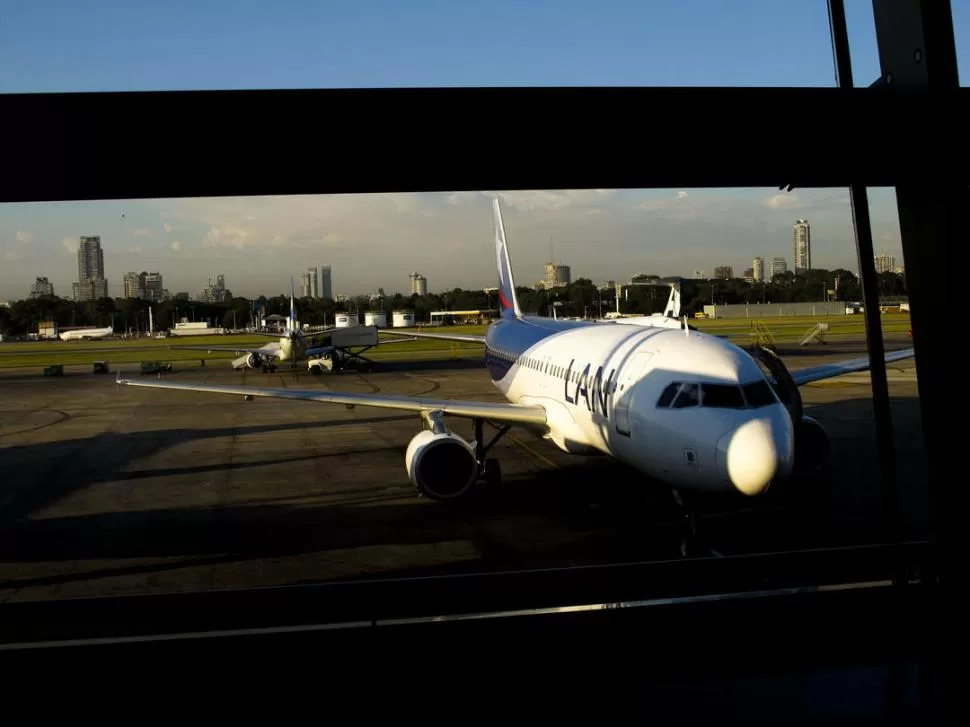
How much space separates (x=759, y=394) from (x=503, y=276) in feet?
57.9

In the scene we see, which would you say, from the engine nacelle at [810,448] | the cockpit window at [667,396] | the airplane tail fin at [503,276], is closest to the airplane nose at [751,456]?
the cockpit window at [667,396]

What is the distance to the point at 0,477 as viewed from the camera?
18594mm

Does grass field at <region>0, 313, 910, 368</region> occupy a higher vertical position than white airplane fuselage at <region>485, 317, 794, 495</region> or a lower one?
higher

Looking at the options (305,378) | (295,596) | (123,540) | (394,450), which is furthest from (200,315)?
(305,378)

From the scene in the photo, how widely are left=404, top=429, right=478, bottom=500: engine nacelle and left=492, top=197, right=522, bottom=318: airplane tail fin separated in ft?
40.4

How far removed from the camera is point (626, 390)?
12.0 meters

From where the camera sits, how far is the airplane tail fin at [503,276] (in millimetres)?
26406

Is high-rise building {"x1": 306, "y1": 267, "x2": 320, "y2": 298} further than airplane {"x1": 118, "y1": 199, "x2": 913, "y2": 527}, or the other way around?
airplane {"x1": 118, "y1": 199, "x2": 913, "y2": 527}

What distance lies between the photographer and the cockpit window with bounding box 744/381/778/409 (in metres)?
10.3

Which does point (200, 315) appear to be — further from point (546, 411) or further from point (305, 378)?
point (305, 378)

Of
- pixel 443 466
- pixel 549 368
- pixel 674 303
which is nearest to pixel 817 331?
pixel 674 303

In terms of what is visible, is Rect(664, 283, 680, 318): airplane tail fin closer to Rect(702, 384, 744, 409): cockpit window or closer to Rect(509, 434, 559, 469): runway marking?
Rect(509, 434, 559, 469): runway marking

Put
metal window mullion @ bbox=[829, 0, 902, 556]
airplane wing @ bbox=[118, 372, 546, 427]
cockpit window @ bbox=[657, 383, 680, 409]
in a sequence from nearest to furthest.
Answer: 1. metal window mullion @ bbox=[829, 0, 902, 556]
2. cockpit window @ bbox=[657, 383, 680, 409]
3. airplane wing @ bbox=[118, 372, 546, 427]

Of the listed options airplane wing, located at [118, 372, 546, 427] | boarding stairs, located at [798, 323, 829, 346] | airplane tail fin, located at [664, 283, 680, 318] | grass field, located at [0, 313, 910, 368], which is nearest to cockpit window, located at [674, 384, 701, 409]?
airplane wing, located at [118, 372, 546, 427]
